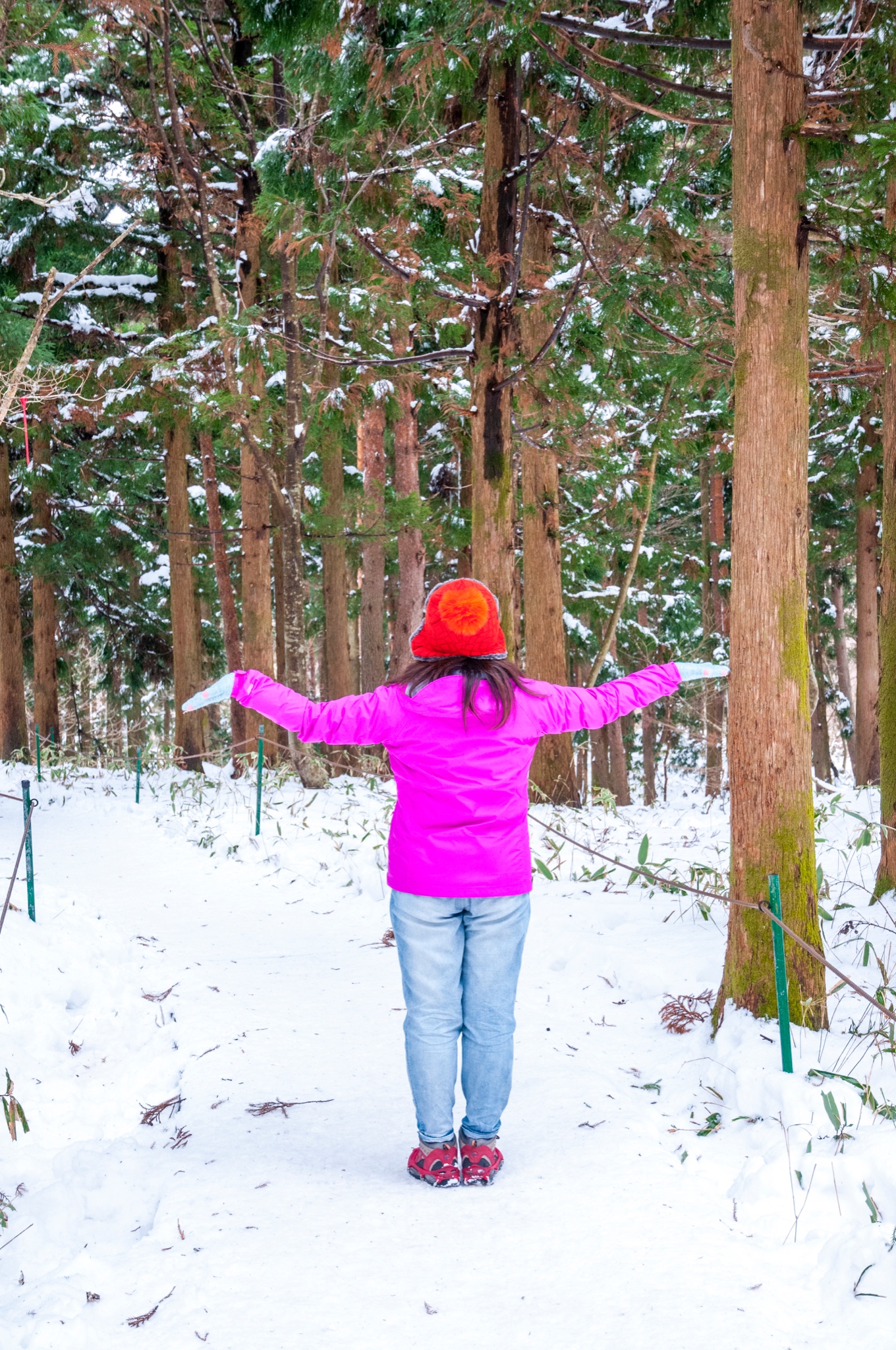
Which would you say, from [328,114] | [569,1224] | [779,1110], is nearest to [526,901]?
[569,1224]

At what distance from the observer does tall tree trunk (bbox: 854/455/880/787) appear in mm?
13266

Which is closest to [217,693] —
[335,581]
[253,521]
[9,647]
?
[253,521]

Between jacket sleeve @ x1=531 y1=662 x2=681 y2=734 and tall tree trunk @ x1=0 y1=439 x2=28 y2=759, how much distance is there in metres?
15.1

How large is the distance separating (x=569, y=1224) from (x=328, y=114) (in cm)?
869

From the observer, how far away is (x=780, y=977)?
3.71 meters

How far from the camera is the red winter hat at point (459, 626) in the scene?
323 cm

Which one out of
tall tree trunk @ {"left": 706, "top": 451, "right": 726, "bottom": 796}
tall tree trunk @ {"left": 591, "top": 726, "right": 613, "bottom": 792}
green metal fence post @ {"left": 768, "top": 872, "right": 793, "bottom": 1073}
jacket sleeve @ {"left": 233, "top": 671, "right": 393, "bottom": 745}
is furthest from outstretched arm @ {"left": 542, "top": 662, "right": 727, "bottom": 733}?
tall tree trunk @ {"left": 591, "top": 726, "right": 613, "bottom": 792}

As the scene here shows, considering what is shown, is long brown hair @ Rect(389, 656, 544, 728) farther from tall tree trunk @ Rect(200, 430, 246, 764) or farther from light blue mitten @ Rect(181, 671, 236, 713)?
tall tree trunk @ Rect(200, 430, 246, 764)

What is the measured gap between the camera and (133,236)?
47.1 ft

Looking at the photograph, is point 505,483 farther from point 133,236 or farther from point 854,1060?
point 133,236

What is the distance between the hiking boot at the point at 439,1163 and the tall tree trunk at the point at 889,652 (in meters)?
3.46

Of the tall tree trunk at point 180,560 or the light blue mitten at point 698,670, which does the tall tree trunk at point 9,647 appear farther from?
the light blue mitten at point 698,670

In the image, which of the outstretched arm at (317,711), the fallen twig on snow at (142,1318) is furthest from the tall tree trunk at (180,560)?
the fallen twig on snow at (142,1318)

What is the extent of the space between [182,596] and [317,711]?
A: 12.9 metres
